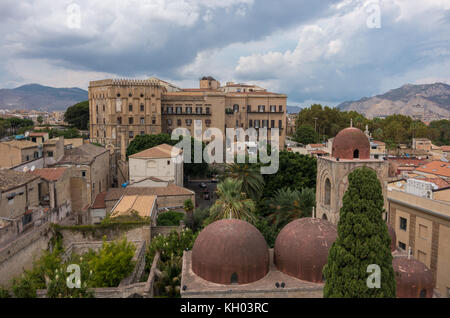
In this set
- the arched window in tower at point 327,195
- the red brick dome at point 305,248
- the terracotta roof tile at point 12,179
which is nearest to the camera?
the red brick dome at point 305,248

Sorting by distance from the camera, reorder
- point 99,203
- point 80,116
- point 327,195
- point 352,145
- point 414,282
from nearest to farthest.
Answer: point 414,282 < point 352,145 < point 327,195 < point 99,203 < point 80,116

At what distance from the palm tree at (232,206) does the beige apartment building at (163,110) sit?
139ft

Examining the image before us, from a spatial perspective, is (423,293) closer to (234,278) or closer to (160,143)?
(234,278)

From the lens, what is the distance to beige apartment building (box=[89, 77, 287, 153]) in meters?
65.0

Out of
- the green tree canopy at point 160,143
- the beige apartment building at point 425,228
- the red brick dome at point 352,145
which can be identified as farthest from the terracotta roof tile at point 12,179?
the green tree canopy at point 160,143

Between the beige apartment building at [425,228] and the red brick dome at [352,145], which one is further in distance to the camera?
the beige apartment building at [425,228]

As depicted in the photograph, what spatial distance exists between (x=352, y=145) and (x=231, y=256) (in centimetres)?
870

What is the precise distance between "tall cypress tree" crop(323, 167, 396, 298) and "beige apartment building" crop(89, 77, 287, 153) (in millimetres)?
56295

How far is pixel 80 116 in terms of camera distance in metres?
88.7

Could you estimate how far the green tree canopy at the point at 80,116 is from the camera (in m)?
88.0

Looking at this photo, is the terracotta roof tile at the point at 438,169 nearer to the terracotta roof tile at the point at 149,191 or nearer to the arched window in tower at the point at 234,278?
the terracotta roof tile at the point at 149,191

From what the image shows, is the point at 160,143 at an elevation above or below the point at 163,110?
below

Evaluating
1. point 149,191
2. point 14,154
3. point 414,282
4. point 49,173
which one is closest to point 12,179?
point 49,173
